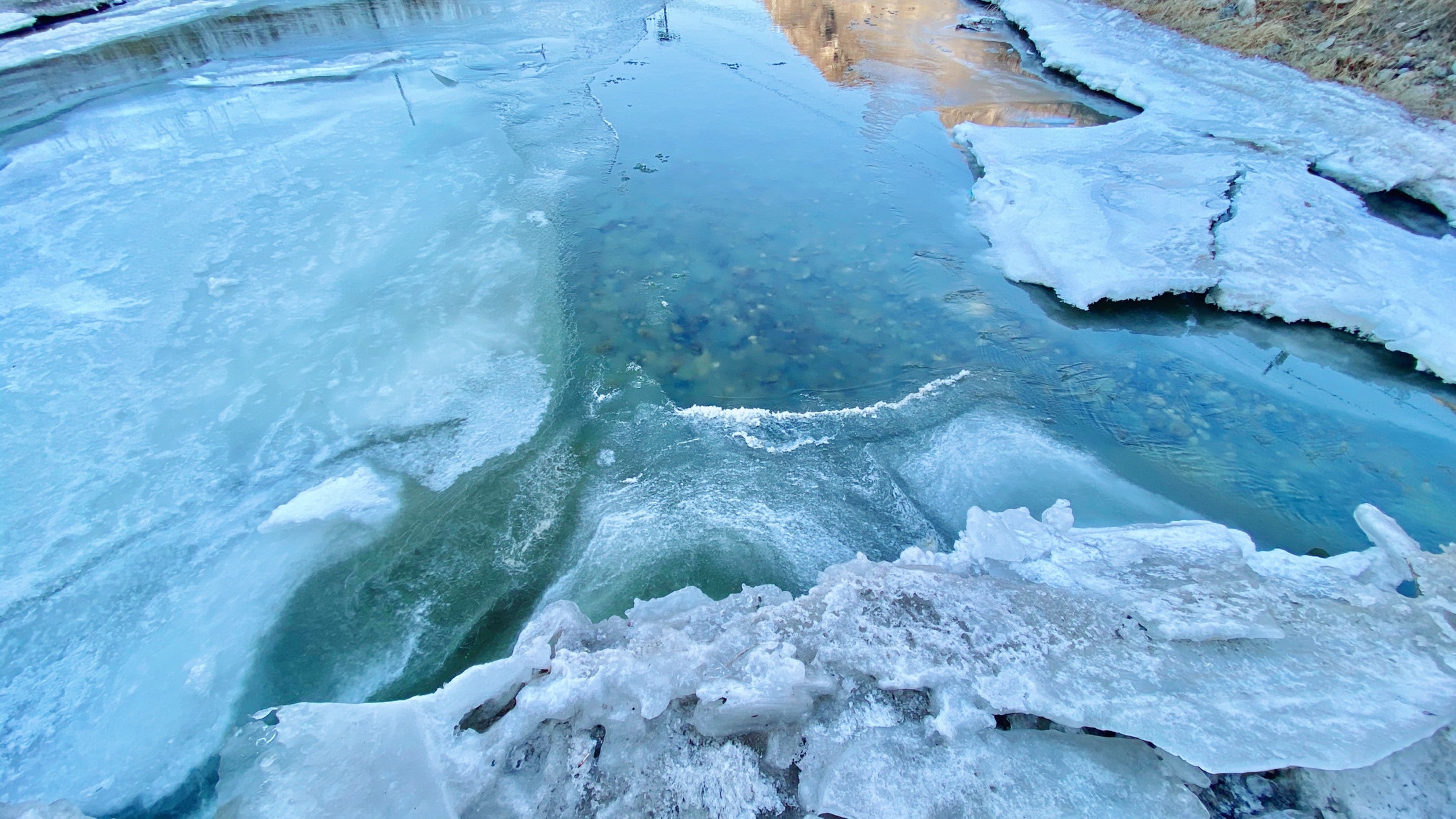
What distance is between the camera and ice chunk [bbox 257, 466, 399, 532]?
121 inches

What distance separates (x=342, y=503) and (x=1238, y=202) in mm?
7661

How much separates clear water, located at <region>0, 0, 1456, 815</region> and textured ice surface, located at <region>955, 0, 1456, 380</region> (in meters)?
0.27

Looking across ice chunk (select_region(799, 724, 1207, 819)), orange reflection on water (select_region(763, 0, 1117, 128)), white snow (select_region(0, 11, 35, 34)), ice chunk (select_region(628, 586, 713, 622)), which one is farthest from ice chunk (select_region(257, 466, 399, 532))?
white snow (select_region(0, 11, 35, 34))

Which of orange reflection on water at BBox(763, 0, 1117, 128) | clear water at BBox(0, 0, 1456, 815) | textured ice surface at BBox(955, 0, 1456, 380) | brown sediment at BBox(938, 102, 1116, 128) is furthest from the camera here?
orange reflection on water at BBox(763, 0, 1117, 128)

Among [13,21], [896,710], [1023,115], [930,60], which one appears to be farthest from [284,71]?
[896,710]

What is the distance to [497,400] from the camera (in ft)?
12.6

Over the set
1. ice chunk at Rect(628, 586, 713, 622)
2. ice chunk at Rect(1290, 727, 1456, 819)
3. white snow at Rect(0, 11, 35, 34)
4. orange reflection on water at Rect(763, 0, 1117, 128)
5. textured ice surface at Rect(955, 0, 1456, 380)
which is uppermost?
white snow at Rect(0, 11, 35, 34)

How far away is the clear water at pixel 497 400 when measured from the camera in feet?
9.00

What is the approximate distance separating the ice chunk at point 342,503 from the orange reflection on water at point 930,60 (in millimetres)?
7878

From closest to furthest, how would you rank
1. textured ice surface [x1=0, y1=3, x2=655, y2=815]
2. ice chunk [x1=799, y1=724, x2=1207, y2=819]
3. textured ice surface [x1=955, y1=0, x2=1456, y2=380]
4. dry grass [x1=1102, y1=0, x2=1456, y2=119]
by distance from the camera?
ice chunk [x1=799, y1=724, x2=1207, y2=819] < textured ice surface [x1=0, y1=3, x2=655, y2=815] < textured ice surface [x1=955, y1=0, x2=1456, y2=380] < dry grass [x1=1102, y1=0, x2=1456, y2=119]

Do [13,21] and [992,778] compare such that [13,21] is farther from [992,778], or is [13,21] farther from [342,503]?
[992,778]

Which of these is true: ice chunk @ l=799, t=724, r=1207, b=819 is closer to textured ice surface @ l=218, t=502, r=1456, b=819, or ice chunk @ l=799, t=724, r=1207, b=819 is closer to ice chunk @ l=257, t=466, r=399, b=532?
textured ice surface @ l=218, t=502, r=1456, b=819

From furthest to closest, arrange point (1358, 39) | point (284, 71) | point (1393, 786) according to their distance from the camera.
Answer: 1. point (284, 71)
2. point (1358, 39)
3. point (1393, 786)

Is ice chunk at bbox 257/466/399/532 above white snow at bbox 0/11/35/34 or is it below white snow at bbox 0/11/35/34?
below
